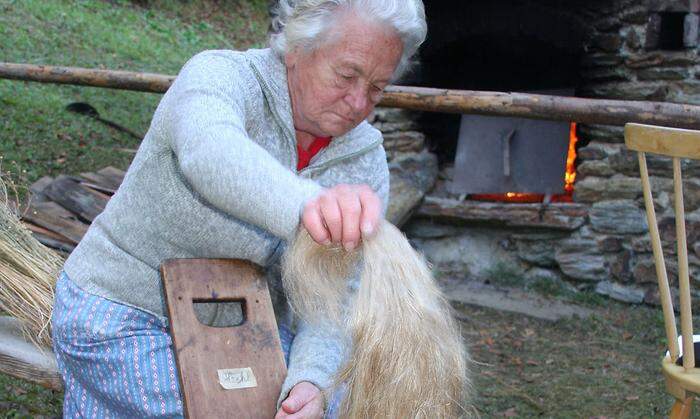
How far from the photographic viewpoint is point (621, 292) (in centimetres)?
579

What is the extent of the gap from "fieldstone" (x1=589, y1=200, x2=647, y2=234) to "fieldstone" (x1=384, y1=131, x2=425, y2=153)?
1282 millimetres

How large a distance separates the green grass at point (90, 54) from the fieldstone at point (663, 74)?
3.65 metres

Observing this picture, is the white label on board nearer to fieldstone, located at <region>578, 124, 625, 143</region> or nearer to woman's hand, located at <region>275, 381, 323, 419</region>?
woman's hand, located at <region>275, 381, 323, 419</region>

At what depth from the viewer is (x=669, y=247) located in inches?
222

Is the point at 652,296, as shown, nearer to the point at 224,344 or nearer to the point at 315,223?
the point at 224,344

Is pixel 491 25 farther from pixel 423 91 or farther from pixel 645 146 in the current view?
pixel 645 146

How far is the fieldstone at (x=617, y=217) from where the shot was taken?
5711 millimetres

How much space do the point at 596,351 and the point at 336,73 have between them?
11.0 ft

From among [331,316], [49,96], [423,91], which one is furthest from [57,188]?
[331,316]

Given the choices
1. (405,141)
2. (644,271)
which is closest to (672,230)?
A: (644,271)

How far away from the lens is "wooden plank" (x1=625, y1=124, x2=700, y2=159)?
229 centimetres

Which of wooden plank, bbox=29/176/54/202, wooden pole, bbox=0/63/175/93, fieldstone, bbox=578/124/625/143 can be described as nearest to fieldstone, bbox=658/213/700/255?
fieldstone, bbox=578/124/625/143

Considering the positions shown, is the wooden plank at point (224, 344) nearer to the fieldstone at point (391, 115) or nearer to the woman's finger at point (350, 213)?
the woman's finger at point (350, 213)

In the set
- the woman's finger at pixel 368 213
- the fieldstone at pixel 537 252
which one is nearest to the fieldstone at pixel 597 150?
the fieldstone at pixel 537 252
